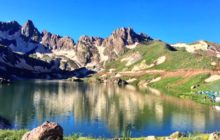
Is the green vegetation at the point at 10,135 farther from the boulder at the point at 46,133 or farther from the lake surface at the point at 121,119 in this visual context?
the lake surface at the point at 121,119

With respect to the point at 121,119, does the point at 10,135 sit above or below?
above

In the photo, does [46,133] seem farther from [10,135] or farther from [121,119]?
[121,119]

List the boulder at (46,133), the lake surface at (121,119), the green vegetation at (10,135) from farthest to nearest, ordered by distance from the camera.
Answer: the lake surface at (121,119) < the green vegetation at (10,135) < the boulder at (46,133)

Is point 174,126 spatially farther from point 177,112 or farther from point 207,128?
point 177,112

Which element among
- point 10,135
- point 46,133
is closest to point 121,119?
point 10,135

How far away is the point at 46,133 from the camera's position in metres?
25.4

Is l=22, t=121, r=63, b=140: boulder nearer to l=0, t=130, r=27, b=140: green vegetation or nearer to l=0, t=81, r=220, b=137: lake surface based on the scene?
l=0, t=130, r=27, b=140: green vegetation

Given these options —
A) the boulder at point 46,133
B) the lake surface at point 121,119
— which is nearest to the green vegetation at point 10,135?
the boulder at point 46,133

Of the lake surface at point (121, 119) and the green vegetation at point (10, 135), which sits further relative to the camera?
the lake surface at point (121, 119)

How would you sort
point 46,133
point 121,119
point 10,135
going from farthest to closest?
point 121,119
point 10,135
point 46,133

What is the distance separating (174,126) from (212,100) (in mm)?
53866

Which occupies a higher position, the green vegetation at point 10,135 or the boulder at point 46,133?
the boulder at point 46,133

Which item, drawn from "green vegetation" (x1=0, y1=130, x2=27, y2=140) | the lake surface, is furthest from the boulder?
the lake surface

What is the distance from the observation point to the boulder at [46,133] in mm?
25219
